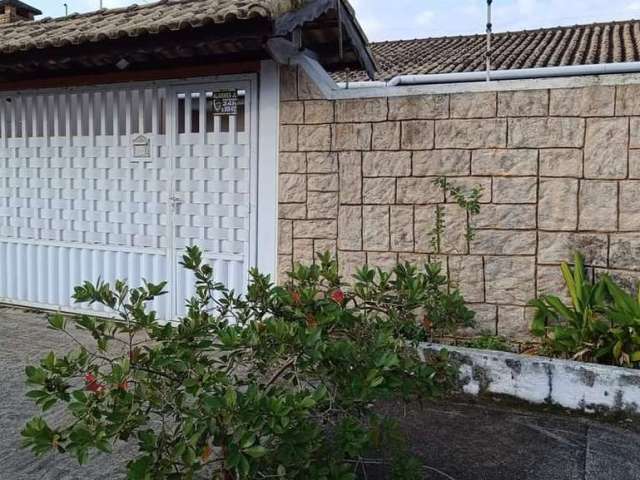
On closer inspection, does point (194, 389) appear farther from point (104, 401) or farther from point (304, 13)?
point (304, 13)

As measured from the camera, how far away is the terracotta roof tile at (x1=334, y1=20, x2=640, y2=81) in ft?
30.1

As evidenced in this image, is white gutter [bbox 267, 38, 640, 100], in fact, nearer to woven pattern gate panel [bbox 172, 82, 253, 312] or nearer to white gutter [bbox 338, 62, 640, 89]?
white gutter [bbox 338, 62, 640, 89]

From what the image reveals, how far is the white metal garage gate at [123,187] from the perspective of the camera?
19.6 feet

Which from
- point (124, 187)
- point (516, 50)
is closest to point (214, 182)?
point (124, 187)

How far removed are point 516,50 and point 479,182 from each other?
22.7 feet

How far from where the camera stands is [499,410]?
4.44 m

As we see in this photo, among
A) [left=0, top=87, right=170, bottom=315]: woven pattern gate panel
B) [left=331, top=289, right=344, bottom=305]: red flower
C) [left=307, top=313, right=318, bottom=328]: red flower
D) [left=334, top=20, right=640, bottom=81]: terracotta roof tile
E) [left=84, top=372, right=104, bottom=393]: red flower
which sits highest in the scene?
[left=334, top=20, right=640, bottom=81]: terracotta roof tile

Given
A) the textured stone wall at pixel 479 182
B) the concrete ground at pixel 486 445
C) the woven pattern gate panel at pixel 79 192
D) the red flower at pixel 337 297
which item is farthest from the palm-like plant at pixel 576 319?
the woven pattern gate panel at pixel 79 192

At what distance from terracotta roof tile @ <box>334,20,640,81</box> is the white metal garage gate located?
110 inches

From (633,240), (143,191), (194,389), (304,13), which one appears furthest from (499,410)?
(143,191)

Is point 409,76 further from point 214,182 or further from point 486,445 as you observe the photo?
point 486,445

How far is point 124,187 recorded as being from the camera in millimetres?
A: 6484

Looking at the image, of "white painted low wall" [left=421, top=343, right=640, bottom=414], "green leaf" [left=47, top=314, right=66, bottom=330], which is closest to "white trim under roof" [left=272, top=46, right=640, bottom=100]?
"white painted low wall" [left=421, top=343, right=640, bottom=414]

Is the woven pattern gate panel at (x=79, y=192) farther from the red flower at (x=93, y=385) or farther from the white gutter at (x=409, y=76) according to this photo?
the red flower at (x=93, y=385)
